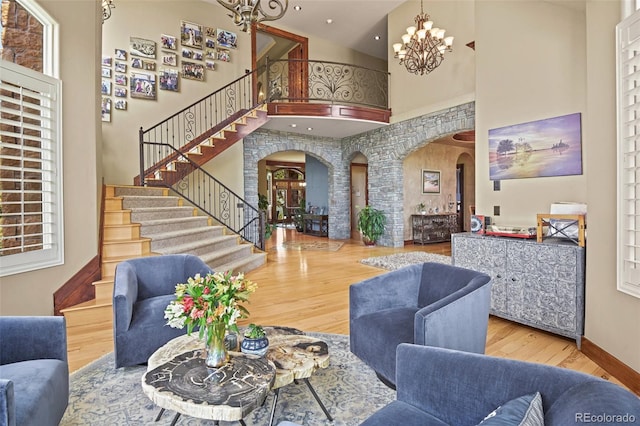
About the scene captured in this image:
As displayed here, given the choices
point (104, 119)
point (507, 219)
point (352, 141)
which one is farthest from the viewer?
point (352, 141)

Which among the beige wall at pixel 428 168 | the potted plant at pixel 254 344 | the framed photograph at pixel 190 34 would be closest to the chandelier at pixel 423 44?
the beige wall at pixel 428 168

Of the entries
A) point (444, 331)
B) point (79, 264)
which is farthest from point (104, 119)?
point (444, 331)

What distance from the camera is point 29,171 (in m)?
2.94

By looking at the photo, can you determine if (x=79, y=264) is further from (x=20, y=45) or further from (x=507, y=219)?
(x=507, y=219)

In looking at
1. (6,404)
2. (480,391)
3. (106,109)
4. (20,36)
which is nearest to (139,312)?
(6,404)

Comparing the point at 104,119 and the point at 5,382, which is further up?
the point at 104,119

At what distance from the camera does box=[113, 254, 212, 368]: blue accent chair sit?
7.68ft

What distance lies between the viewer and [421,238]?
8648 millimetres

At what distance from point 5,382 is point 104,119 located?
21.8 feet

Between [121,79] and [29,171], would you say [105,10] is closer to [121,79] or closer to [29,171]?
[121,79]

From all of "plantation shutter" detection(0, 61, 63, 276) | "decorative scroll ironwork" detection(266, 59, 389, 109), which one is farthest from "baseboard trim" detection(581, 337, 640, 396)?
"decorative scroll ironwork" detection(266, 59, 389, 109)

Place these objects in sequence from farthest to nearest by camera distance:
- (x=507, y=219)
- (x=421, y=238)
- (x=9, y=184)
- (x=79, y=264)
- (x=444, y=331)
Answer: (x=421, y=238) < (x=507, y=219) < (x=79, y=264) < (x=9, y=184) < (x=444, y=331)

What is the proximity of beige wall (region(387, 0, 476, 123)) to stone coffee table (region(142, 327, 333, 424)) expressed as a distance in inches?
230

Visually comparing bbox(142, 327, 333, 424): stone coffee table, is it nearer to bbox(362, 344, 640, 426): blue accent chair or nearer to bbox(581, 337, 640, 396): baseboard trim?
bbox(362, 344, 640, 426): blue accent chair
